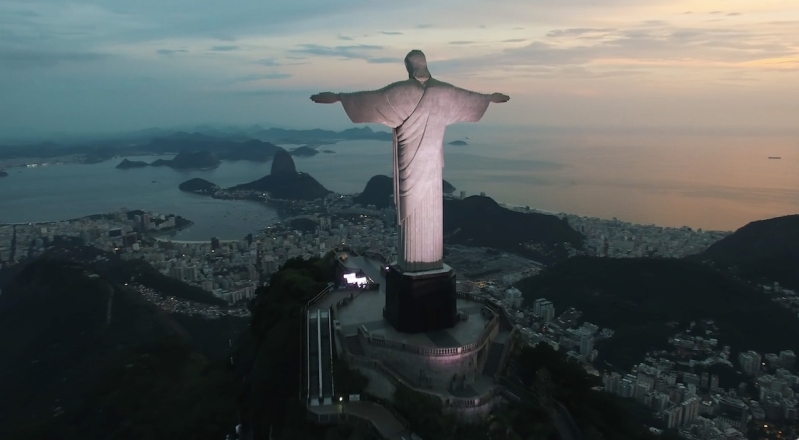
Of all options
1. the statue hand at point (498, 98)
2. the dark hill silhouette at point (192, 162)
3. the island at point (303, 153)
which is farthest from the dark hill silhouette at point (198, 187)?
the statue hand at point (498, 98)

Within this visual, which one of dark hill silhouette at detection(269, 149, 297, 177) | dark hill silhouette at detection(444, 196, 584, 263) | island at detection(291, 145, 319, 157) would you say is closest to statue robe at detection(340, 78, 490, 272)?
dark hill silhouette at detection(444, 196, 584, 263)

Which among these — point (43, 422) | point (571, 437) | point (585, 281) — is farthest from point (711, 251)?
point (43, 422)

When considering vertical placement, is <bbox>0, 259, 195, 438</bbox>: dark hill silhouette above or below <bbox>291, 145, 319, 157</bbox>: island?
below

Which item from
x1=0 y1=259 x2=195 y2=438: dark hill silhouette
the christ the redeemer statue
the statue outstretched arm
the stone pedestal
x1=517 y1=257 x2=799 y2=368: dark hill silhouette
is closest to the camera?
the statue outstretched arm

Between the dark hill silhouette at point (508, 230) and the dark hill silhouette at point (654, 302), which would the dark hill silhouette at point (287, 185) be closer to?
the dark hill silhouette at point (508, 230)

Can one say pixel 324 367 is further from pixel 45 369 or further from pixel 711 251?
pixel 711 251

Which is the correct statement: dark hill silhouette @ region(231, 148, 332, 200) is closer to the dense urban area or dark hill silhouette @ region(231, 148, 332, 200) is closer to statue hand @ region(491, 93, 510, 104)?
the dense urban area

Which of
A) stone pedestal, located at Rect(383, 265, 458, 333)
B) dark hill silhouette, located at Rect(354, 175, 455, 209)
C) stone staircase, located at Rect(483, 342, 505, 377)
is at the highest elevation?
stone pedestal, located at Rect(383, 265, 458, 333)
